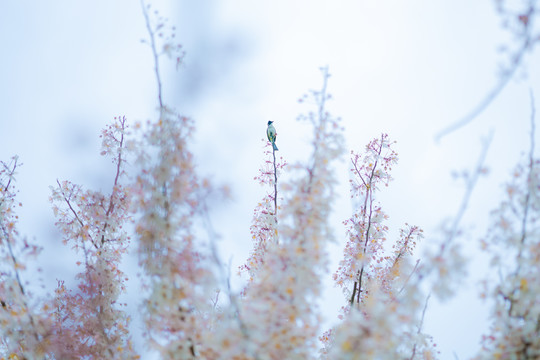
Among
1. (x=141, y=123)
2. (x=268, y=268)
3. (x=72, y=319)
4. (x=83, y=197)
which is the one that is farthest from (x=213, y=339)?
(x=83, y=197)

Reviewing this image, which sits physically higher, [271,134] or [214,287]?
[271,134]

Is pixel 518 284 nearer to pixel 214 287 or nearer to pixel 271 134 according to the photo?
pixel 214 287

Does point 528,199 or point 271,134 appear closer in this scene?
point 528,199

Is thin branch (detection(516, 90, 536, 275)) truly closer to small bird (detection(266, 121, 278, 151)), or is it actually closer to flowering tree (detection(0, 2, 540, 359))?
flowering tree (detection(0, 2, 540, 359))

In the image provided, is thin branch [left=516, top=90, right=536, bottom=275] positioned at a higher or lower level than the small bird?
lower

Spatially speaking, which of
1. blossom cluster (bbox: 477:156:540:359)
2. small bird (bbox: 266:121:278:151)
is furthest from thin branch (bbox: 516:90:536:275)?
small bird (bbox: 266:121:278:151)

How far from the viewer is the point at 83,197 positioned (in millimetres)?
4145

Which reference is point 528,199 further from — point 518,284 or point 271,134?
point 271,134

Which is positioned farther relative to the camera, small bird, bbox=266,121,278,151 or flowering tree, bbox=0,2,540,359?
small bird, bbox=266,121,278,151

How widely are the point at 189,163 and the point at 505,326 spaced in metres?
1.99

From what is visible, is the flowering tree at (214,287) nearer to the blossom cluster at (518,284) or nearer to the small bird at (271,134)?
the blossom cluster at (518,284)

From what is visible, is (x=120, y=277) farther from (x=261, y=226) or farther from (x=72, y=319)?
(x=261, y=226)

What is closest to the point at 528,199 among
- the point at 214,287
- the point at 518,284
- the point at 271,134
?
the point at 518,284

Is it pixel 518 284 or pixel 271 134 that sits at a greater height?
pixel 271 134
